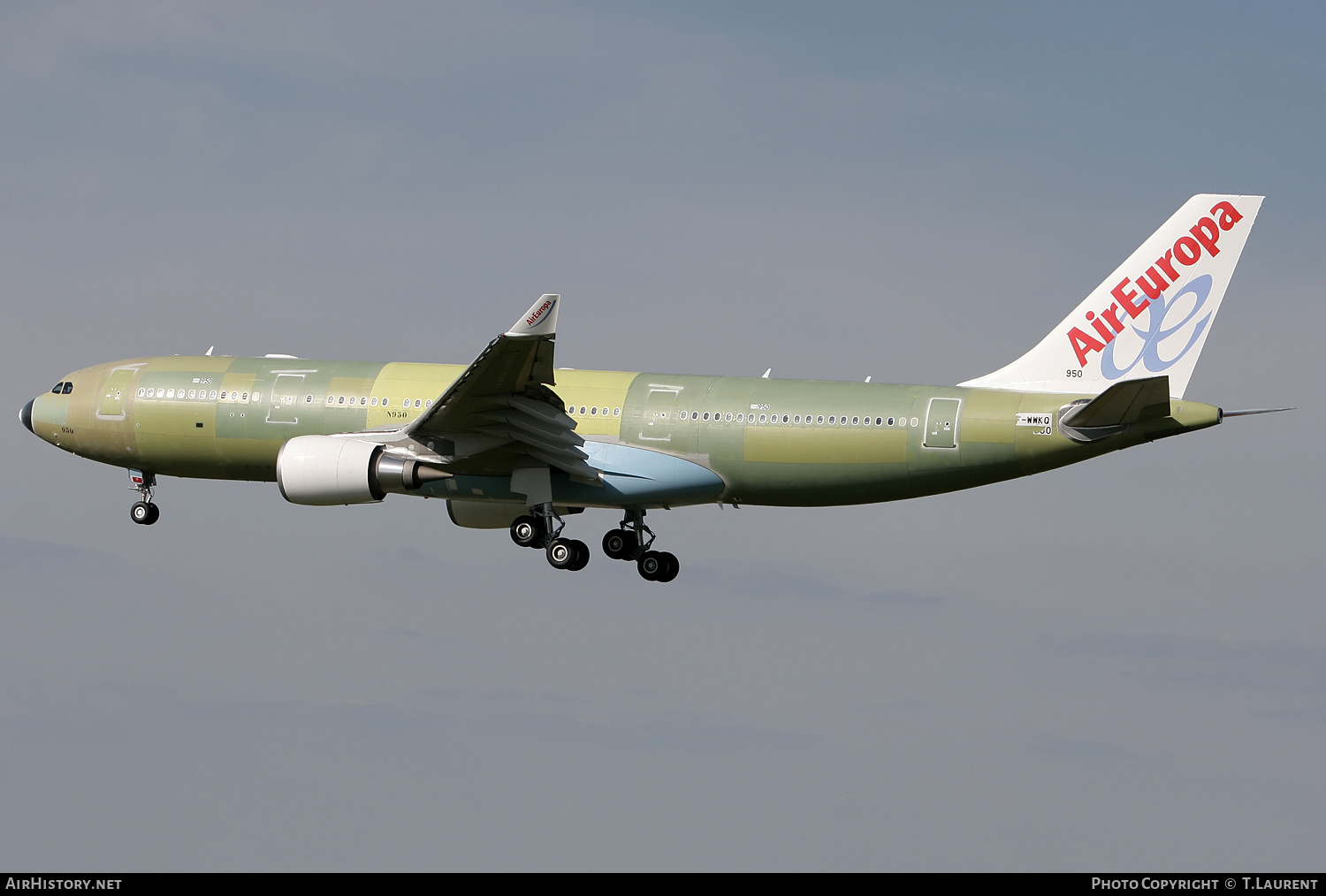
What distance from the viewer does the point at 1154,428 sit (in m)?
35.8

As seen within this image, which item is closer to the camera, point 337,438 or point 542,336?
point 542,336

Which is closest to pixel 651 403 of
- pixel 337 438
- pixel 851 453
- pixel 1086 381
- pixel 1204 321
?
pixel 851 453

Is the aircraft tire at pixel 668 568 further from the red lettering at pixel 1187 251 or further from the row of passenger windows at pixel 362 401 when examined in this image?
the red lettering at pixel 1187 251

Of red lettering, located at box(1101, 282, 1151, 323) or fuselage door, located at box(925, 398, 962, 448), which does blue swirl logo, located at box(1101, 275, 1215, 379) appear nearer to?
red lettering, located at box(1101, 282, 1151, 323)

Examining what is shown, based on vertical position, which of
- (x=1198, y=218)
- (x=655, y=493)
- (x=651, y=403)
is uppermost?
(x=1198, y=218)

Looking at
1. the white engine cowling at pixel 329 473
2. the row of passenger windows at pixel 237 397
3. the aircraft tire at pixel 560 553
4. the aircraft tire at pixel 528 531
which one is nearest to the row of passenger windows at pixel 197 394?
the row of passenger windows at pixel 237 397

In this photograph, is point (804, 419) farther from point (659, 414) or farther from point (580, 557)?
point (580, 557)

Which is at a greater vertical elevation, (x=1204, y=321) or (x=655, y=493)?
Answer: (x=1204, y=321)

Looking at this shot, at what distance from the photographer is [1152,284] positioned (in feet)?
126

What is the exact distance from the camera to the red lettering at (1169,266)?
38.2m

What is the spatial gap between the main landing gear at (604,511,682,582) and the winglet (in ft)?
30.6

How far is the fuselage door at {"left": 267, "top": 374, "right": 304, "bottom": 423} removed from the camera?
138 ft

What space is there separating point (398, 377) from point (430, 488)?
433 centimetres

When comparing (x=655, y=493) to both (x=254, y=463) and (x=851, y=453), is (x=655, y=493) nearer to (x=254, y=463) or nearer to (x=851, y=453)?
(x=851, y=453)
